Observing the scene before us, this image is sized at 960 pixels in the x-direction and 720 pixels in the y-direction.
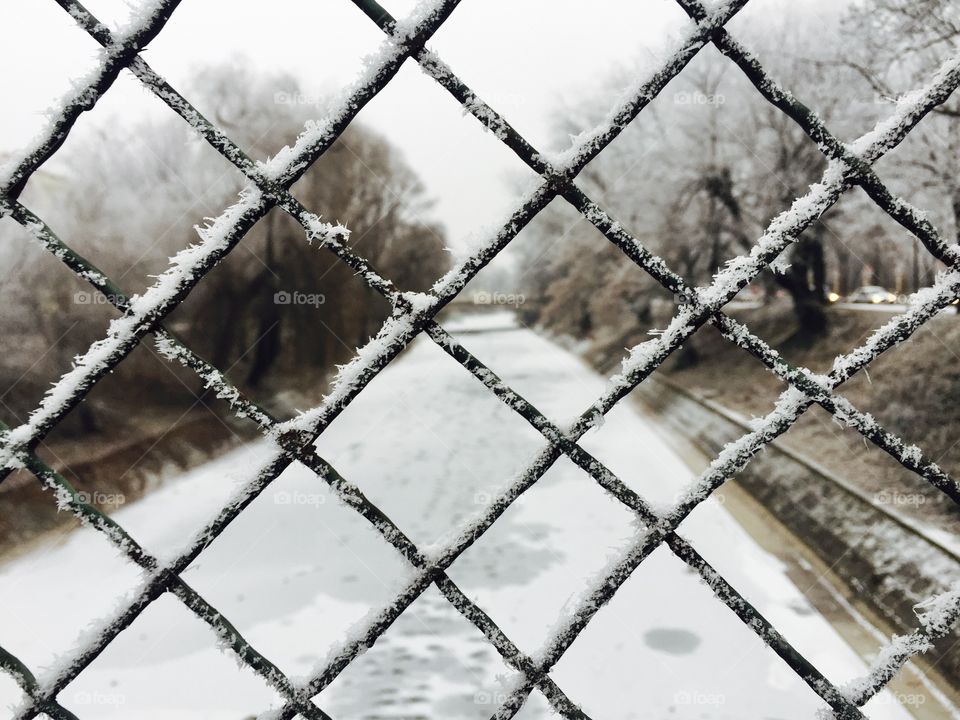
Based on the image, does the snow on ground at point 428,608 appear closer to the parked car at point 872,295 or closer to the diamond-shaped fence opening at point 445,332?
the diamond-shaped fence opening at point 445,332

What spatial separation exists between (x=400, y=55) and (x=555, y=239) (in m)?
20.3

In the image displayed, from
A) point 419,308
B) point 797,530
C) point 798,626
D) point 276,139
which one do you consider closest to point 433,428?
point 276,139

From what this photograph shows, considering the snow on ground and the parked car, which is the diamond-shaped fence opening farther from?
the parked car

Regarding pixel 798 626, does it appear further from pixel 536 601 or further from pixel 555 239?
pixel 555 239

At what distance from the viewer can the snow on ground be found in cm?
485

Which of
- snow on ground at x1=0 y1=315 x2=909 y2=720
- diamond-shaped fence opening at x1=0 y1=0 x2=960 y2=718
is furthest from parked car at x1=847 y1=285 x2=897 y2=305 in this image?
diamond-shaped fence opening at x1=0 y1=0 x2=960 y2=718

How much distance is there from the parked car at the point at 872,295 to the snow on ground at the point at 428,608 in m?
6.32

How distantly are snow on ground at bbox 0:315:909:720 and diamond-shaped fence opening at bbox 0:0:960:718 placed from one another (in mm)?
68

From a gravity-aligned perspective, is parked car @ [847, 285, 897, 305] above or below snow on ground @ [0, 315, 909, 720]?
above

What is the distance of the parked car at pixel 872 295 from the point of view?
14285 mm

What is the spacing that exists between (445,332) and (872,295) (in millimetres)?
17687

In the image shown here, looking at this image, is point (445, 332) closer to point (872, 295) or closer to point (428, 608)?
point (428, 608)

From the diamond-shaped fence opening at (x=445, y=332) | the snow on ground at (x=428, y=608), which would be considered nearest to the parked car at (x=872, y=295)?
the snow on ground at (x=428, y=608)

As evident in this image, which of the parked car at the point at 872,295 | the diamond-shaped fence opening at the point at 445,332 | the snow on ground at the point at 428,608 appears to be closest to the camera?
the diamond-shaped fence opening at the point at 445,332
